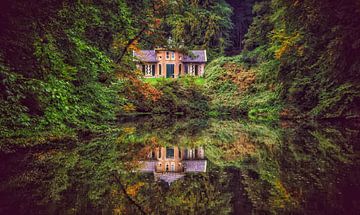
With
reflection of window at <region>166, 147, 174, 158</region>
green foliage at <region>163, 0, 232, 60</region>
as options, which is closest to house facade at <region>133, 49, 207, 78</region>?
green foliage at <region>163, 0, 232, 60</region>

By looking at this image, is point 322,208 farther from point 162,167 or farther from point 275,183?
point 162,167

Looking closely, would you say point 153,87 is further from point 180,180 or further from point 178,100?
point 180,180

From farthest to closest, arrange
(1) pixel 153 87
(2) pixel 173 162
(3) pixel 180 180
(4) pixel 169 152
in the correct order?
(1) pixel 153 87 → (4) pixel 169 152 → (2) pixel 173 162 → (3) pixel 180 180

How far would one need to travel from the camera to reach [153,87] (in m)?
23.0

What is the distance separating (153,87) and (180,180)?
16.2 m

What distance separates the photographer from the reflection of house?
795 cm

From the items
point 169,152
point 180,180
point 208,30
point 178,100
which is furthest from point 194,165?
point 208,30

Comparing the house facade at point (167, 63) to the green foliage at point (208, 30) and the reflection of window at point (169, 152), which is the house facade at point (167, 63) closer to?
the green foliage at point (208, 30)

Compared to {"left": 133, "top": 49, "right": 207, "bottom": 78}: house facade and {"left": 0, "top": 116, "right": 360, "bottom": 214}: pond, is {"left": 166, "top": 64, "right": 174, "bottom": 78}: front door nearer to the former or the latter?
{"left": 133, "top": 49, "right": 207, "bottom": 78}: house facade

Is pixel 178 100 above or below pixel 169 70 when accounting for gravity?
below

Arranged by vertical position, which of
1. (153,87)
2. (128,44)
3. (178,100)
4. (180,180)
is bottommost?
(180,180)

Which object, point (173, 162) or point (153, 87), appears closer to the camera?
point (173, 162)

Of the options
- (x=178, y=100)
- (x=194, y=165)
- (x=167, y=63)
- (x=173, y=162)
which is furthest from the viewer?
(x=167, y=63)

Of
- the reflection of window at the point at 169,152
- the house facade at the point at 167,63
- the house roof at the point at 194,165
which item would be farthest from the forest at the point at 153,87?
the house facade at the point at 167,63
